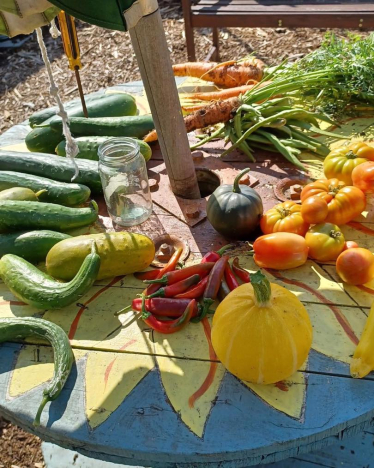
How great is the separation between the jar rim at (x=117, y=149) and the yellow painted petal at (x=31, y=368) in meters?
1.00

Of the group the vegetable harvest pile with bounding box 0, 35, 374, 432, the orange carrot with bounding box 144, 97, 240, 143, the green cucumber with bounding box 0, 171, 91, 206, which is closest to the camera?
the vegetable harvest pile with bounding box 0, 35, 374, 432

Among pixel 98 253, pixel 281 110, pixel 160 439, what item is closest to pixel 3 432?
pixel 98 253

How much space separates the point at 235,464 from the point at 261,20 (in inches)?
182

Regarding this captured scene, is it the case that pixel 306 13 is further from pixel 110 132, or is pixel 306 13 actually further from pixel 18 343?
pixel 18 343

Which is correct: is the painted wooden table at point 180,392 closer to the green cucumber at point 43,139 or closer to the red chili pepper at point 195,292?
the red chili pepper at point 195,292

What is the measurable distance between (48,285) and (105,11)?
1065mm

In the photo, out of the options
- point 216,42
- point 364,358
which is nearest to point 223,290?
point 364,358

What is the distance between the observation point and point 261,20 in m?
5.12

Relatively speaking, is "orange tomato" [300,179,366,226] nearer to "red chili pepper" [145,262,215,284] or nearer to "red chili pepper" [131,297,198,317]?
"red chili pepper" [145,262,215,284]

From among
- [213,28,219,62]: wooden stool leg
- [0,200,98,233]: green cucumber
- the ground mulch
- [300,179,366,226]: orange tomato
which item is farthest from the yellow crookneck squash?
[213,28,219,62]: wooden stool leg

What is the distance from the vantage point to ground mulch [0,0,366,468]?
21.1 feet

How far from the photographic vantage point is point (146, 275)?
2.22 meters

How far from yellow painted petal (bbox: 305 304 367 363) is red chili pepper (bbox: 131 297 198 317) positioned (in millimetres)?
464

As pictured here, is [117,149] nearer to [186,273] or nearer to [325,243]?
[186,273]
